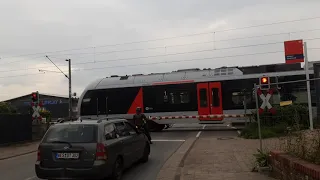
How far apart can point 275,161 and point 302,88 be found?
1570cm

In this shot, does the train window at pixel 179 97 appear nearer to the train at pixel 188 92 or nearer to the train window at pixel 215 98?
the train at pixel 188 92

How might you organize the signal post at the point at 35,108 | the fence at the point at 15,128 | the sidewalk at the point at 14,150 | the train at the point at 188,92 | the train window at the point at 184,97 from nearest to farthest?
the sidewalk at the point at 14,150
the fence at the point at 15,128
the train at the point at 188,92
the signal post at the point at 35,108
the train window at the point at 184,97

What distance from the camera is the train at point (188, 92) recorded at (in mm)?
22625

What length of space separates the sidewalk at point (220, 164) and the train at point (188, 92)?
8.70 m

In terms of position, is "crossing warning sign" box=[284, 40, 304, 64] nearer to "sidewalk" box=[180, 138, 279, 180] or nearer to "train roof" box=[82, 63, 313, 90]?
"train roof" box=[82, 63, 313, 90]

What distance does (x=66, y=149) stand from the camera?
8406 millimetres

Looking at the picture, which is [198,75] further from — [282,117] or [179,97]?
[282,117]

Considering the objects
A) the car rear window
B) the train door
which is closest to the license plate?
the car rear window

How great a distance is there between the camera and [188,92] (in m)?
24.5

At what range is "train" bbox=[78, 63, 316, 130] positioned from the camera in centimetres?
2262

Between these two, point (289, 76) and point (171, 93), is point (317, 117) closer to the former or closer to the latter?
point (289, 76)

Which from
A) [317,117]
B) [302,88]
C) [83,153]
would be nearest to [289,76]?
[302,88]

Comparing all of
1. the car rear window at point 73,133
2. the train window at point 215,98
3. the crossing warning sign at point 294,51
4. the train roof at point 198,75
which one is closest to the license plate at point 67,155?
the car rear window at point 73,133

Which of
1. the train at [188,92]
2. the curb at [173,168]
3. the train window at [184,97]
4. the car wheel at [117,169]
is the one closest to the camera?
the car wheel at [117,169]
